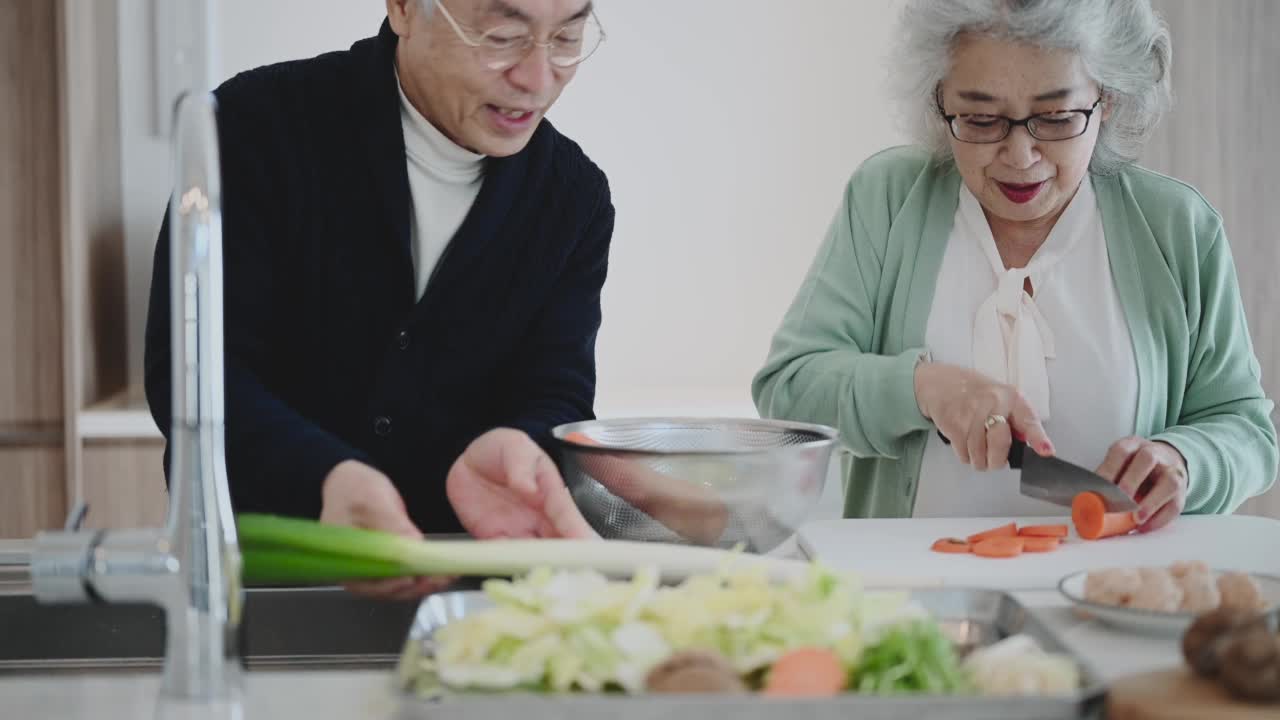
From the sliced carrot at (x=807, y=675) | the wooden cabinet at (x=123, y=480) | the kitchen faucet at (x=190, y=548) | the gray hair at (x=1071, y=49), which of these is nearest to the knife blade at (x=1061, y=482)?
the gray hair at (x=1071, y=49)

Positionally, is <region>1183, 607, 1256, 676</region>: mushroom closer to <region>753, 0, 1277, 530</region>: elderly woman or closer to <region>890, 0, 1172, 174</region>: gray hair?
<region>753, 0, 1277, 530</region>: elderly woman

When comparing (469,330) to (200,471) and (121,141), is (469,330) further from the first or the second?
(121,141)

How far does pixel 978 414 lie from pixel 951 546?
0.29 metres

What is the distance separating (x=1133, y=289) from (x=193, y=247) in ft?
5.04

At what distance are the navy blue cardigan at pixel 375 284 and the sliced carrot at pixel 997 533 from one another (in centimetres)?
54

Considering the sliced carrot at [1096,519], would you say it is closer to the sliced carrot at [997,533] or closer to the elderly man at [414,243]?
the sliced carrot at [997,533]

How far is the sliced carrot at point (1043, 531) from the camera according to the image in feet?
4.99

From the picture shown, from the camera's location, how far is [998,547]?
4.75ft

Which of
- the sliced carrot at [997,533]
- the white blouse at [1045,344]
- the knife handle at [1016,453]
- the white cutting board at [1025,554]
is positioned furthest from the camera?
the white blouse at [1045,344]

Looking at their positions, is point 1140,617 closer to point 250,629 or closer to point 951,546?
point 951,546

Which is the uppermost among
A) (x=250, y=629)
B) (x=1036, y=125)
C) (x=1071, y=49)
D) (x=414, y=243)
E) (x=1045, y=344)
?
(x=1071, y=49)

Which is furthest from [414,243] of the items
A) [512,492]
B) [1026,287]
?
[1026,287]

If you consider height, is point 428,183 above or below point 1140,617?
above

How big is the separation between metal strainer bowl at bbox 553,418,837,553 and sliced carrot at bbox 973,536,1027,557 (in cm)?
26
